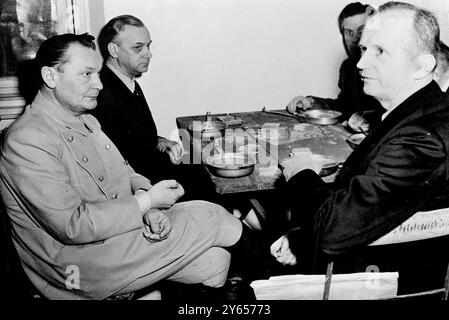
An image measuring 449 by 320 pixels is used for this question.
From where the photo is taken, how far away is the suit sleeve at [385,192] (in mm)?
1431

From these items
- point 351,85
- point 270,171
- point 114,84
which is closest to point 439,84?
point 270,171

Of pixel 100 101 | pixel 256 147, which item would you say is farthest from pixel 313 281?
pixel 100 101

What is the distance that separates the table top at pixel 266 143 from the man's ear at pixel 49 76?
0.92 m

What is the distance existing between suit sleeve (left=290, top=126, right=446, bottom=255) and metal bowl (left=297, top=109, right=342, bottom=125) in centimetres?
179

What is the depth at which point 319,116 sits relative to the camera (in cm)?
349

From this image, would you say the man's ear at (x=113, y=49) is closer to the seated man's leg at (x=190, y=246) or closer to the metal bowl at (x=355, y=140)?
the seated man's leg at (x=190, y=246)

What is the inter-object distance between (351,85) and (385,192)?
2783mm

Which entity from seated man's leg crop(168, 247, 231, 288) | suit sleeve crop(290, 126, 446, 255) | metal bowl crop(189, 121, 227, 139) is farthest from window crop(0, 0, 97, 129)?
suit sleeve crop(290, 126, 446, 255)

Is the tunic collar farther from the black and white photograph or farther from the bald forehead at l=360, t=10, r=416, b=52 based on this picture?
the bald forehead at l=360, t=10, r=416, b=52

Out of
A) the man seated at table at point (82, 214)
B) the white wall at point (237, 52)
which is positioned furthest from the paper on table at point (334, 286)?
the white wall at point (237, 52)

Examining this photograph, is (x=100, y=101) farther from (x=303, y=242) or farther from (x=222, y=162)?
(x=303, y=242)

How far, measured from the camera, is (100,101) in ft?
10.3

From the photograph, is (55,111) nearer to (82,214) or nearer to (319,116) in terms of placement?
(82,214)

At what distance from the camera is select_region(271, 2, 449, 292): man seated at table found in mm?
1446
